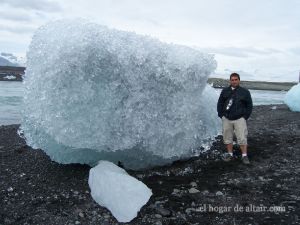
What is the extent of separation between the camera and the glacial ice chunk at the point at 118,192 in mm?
6094

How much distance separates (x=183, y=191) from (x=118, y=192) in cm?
120

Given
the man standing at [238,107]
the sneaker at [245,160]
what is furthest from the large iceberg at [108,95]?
the sneaker at [245,160]

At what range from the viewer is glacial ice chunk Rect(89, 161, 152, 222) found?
6.09m

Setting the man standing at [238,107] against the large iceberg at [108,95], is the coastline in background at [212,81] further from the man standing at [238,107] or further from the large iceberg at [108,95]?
the large iceberg at [108,95]

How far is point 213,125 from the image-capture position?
379 inches

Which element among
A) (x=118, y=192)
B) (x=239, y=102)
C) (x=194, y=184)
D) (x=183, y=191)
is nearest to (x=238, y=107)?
(x=239, y=102)

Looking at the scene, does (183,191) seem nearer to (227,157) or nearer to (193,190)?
(193,190)

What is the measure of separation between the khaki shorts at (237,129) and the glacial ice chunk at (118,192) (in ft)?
8.62

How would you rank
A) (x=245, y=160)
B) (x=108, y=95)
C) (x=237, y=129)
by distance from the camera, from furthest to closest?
(x=237, y=129)
(x=245, y=160)
(x=108, y=95)

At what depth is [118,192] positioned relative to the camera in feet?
21.0

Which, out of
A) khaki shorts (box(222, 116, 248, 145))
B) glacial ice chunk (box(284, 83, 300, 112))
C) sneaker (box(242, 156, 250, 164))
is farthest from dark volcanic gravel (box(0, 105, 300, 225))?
glacial ice chunk (box(284, 83, 300, 112))

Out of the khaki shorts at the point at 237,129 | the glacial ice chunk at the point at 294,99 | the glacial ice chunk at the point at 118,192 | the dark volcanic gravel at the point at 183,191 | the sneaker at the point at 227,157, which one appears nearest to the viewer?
the dark volcanic gravel at the point at 183,191

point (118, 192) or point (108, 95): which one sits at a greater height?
point (108, 95)

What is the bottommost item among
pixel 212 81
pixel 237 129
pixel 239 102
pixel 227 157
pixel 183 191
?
pixel 212 81
